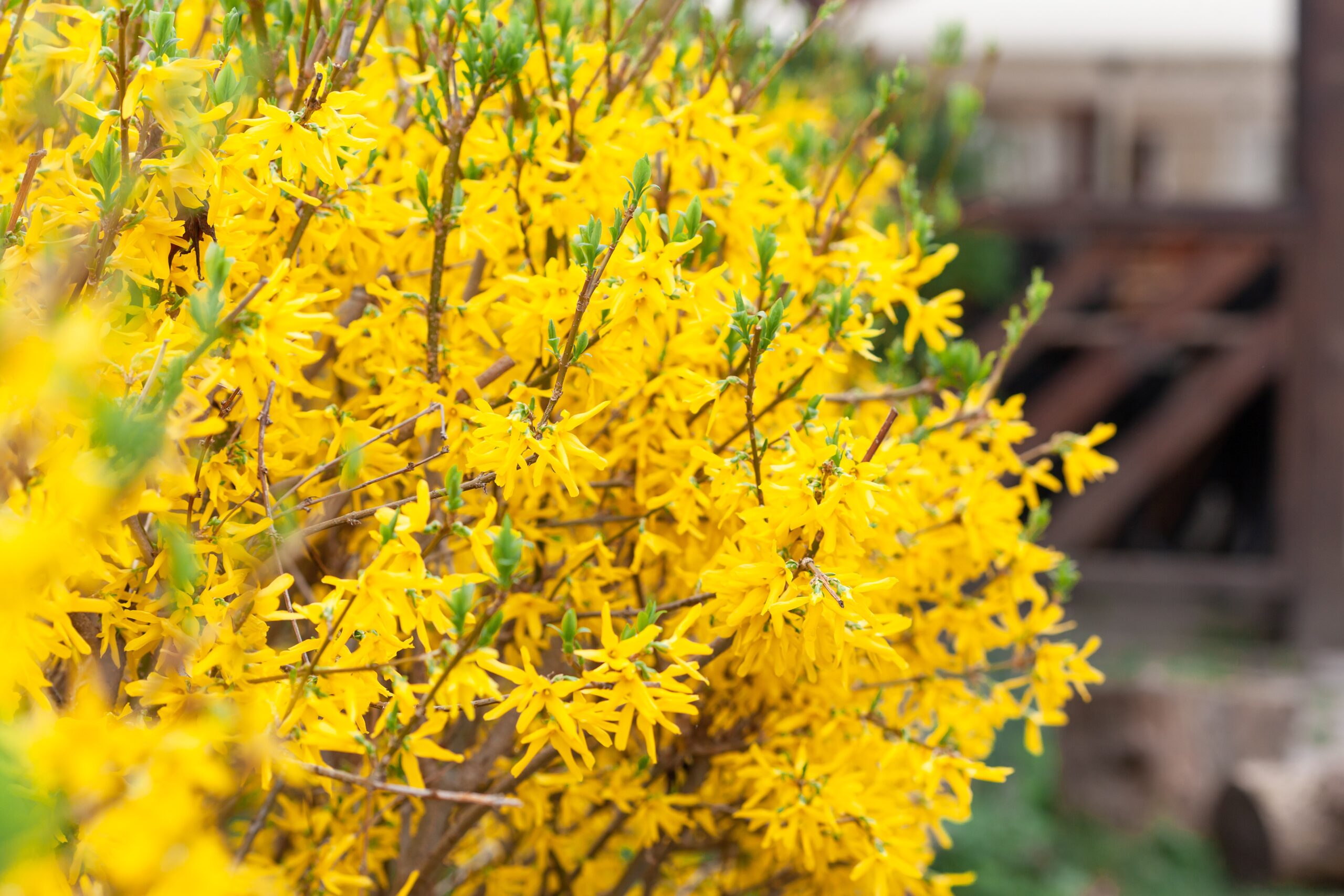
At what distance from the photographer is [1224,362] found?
5.63 m

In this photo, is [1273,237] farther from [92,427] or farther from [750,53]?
[92,427]

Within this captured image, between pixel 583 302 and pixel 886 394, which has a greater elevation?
pixel 583 302

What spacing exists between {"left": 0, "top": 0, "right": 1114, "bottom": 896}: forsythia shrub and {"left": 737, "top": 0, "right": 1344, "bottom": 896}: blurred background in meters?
2.27

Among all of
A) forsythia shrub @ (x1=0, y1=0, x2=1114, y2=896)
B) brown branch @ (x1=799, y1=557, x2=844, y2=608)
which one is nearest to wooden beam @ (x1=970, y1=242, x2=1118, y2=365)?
forsythia shrub @ (x1=0, y1=0, x2=1114, y2=896)

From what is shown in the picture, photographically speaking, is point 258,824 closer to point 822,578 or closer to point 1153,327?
point 822,578

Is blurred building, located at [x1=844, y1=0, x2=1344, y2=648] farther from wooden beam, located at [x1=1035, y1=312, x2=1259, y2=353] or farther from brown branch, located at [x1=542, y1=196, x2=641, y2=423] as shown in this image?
brown branch, located at [x1=542, y1=196, x2=641, y2=423]

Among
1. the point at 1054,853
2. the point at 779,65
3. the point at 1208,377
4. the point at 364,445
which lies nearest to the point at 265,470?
the point at 364,445

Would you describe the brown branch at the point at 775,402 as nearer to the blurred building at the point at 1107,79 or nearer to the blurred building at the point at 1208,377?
the blurred building at the point at 1208,377

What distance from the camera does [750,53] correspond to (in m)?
3.16

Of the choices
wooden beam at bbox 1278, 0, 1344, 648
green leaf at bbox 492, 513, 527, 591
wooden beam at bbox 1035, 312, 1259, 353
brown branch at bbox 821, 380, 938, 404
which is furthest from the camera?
wooden beam at bbox 1035, 312, 1259, 353

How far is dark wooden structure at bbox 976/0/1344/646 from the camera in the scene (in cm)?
544

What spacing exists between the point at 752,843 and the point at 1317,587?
478cm

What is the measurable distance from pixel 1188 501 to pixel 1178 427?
991mm

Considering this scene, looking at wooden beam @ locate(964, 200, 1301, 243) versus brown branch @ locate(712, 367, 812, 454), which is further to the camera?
wooden beam @ locate(964, 200, 1301, 243)
